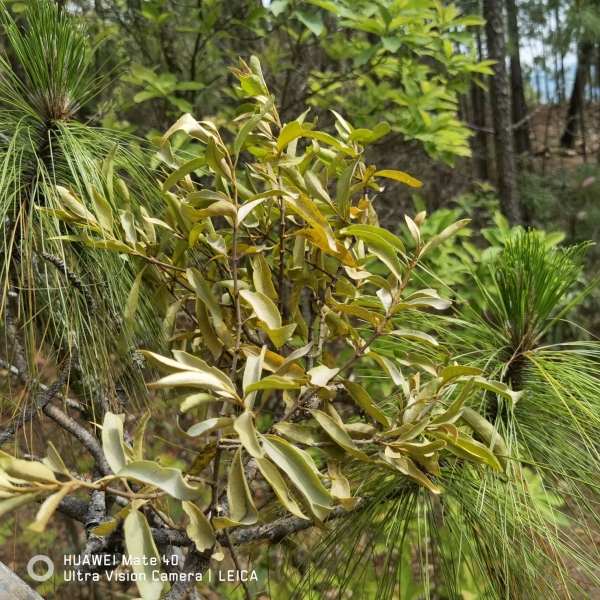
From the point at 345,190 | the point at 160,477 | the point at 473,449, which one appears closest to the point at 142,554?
the point at 160,477

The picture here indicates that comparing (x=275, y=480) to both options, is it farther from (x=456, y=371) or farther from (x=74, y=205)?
(x=74, y=205)

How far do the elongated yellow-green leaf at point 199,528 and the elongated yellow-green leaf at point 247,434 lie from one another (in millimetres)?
111

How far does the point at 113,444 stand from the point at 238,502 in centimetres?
13

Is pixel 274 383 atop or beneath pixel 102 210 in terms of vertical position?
beneath

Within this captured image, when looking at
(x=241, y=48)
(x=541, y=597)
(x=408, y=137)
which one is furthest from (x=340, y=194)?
(x=241, y=48)

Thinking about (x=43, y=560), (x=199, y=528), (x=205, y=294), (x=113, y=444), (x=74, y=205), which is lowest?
(x=43, y=560)

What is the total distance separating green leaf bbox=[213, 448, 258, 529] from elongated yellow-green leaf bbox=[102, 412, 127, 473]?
0.34ft

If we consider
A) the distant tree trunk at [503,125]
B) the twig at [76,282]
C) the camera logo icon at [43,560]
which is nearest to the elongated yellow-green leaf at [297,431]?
the twig at [76,282]

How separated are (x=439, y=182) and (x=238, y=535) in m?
3.47

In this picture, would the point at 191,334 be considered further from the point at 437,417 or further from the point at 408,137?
the point at 408,137

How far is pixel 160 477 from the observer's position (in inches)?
18.9

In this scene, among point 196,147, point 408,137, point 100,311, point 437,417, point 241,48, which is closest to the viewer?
point 437,417

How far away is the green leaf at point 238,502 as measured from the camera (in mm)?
546

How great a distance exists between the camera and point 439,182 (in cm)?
386
